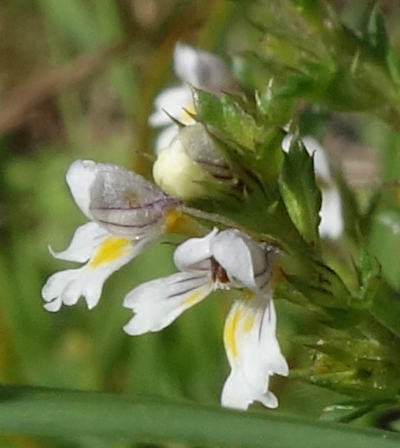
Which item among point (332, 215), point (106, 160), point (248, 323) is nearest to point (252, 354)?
point (248, 323)

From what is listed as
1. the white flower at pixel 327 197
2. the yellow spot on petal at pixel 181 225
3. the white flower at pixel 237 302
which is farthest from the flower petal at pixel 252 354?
the white flower at pixel 327 197

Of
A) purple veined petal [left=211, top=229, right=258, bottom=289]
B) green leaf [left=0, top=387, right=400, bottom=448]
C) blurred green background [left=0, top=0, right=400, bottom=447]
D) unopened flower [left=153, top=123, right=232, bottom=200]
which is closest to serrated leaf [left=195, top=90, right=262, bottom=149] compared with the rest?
unopened flower [left=153, top=123, right=232, bottom=200]

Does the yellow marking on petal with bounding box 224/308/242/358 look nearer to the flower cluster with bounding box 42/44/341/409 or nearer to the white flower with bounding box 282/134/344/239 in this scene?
the flower cluster with bounding box 42/44/341/409

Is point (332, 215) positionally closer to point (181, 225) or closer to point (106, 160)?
point (181, 225)

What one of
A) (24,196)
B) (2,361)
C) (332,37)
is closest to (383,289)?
(332,37)

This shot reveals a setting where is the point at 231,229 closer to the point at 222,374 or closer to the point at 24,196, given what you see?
the point at 222,374

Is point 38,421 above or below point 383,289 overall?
above
